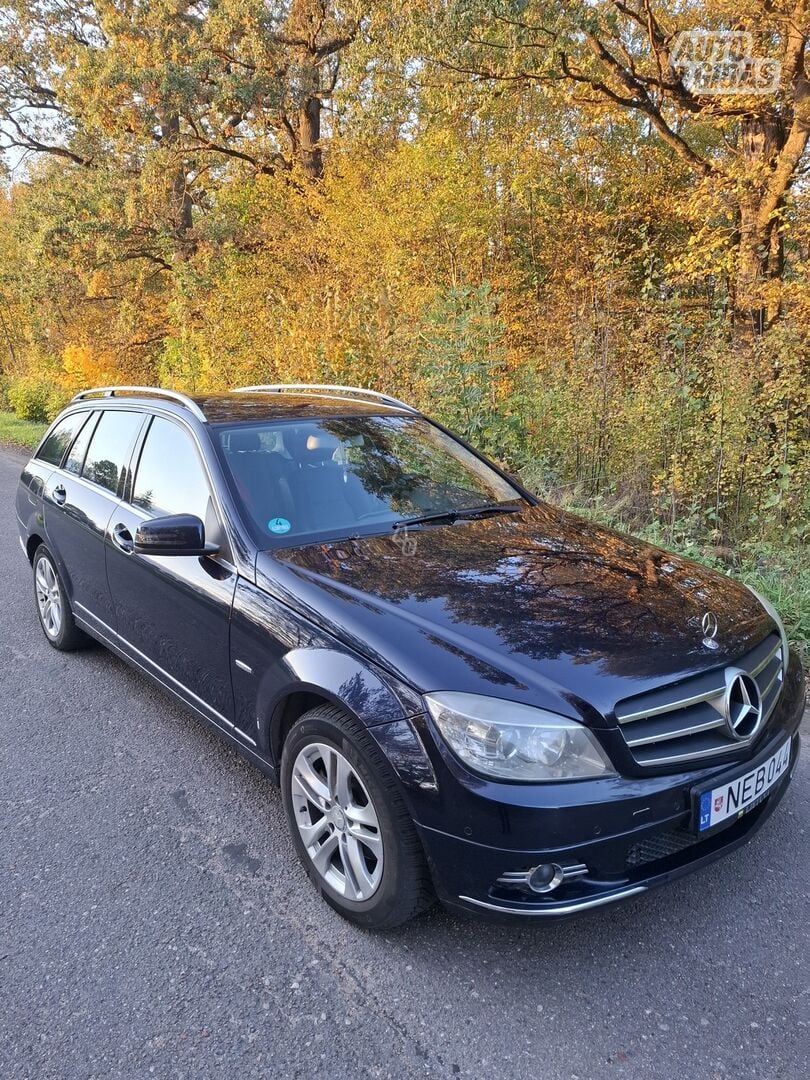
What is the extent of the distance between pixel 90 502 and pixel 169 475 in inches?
35.1

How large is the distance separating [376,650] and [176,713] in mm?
2034

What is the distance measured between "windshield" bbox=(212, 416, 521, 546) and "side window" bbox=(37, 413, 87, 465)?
5.95 ft

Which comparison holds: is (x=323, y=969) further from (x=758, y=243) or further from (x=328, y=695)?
(x=758, y=243)

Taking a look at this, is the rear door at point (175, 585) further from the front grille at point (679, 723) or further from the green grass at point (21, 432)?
the green grass at point (21, 432)

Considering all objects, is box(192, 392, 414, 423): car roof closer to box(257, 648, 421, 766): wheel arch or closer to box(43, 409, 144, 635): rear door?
box(43, 409, 144, 635): rear door

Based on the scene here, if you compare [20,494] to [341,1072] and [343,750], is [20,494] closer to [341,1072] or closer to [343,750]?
[343,750]

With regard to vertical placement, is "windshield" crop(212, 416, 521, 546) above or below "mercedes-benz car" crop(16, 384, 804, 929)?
above

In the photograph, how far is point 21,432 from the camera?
60.4 feet

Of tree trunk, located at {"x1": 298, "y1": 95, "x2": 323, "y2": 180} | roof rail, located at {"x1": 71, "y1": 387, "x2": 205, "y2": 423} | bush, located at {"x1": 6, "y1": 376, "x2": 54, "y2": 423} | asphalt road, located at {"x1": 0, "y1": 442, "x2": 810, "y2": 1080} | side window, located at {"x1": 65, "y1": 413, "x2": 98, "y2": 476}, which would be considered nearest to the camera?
asphalt road, located at {"x1": 0, "y1": 442, "x2": 810, "y2": 1080}

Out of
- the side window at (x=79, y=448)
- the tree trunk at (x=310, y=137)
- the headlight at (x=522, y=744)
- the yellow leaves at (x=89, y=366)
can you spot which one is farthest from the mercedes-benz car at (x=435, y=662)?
the yellow leaves at (x=89, y=366)

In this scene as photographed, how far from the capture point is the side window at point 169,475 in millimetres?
3156

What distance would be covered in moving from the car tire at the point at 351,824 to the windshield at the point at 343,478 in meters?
0.84

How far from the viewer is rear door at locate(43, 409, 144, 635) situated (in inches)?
151

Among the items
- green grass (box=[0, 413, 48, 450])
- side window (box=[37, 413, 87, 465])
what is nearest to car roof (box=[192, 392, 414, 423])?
side window (box=[37, 413, 87, 465])
